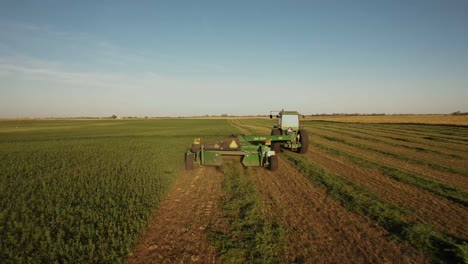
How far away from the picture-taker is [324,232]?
440cm

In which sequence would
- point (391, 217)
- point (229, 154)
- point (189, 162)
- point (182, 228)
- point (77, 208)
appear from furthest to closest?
point (189, 162)
point (229, 154)
point (77, 208)
point (391, 217)
point (182, 228)

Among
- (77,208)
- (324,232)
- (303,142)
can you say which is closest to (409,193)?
(324,232)

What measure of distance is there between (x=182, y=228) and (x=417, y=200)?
5655mm

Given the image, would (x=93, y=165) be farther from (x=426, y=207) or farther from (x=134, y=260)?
(x=426, y=207)

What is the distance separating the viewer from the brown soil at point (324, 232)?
3.68 meters

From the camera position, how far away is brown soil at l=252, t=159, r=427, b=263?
3.68m

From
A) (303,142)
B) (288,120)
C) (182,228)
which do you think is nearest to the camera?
(182,228)

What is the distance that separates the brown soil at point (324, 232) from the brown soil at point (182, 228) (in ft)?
4.22

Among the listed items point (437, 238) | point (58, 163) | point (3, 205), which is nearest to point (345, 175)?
point (437, 238)

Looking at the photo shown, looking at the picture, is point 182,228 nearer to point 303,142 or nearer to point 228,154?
point 228,154

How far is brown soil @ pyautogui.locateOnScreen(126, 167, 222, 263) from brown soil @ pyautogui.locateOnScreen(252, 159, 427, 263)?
1286 millimetres

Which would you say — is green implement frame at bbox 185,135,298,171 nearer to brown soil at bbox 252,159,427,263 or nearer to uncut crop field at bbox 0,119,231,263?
uncut crop field at bbox 0,119,231,263

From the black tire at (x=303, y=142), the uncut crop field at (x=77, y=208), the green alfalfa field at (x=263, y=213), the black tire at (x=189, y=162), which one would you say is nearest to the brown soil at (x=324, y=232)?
the green alfalfa field at (x=263, y=213)

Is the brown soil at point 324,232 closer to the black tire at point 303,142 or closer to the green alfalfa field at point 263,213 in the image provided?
the green alfalfa field at point 263,213
